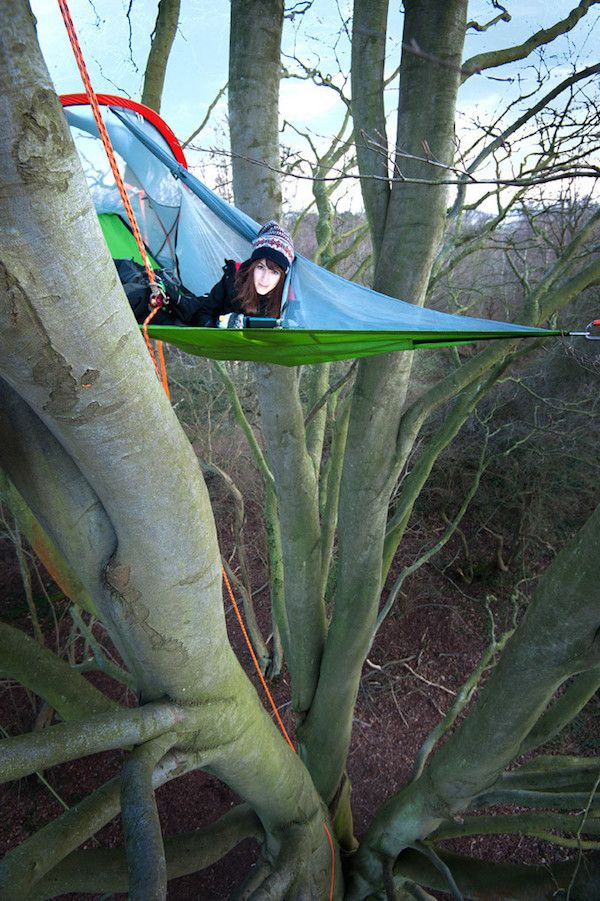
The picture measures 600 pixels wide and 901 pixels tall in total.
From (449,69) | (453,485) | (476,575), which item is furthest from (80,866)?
(453,485)

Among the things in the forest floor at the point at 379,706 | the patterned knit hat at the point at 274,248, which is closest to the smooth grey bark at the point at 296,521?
the patterned knit hat at the point at 274,248

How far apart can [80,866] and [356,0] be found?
284 cm

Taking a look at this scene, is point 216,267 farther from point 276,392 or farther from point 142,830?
point 142,830

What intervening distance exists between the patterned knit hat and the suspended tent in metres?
0.08

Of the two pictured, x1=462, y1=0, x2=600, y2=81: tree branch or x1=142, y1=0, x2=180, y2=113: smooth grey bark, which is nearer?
x1=462, y1=0, x2=600, y2=81: tree branch

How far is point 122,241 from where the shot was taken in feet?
8.36

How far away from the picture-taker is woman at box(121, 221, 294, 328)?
205cm

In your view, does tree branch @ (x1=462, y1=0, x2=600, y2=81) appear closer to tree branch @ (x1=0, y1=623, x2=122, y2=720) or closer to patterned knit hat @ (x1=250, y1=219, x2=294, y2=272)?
patterned knit hat @ (x1=250, y1=219, x2=294, y2=272)

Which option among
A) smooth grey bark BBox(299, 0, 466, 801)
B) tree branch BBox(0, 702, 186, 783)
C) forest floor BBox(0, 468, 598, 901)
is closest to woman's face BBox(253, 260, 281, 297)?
smooth grey bark BBox(299, 0, 466, 801)

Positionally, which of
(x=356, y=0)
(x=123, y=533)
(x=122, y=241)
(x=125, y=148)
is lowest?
(x=123, y=533)

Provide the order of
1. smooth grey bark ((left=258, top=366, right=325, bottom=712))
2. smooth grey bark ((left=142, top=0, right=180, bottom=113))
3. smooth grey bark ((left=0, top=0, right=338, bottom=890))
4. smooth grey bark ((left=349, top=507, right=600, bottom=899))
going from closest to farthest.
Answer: smooth grey bark ((left=0, top=0, right=338, bottom=890)) < smooth grey bark ((left=349, top=507, right=600, bottom=899)) < smooth grey bark ((left=258, top=366, right=325, bottom=712)) < smooth grey bark ((left=142, top=0, right=180, bottom=113))

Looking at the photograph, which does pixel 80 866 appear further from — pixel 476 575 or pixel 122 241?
pixel 476 575

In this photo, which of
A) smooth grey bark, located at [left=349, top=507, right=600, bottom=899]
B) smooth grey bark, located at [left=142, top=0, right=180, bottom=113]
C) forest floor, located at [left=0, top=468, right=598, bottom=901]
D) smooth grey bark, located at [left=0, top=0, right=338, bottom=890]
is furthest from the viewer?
forest floor, located at [left=0, top=468, right=598, bottom=901]

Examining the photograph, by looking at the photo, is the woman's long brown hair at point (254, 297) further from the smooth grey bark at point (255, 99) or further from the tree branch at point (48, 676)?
the tree branch at point (48, 676)
